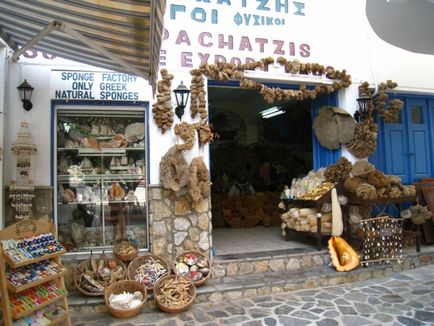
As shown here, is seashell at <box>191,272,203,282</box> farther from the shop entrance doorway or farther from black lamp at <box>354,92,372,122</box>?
black lamp at <box>354,92,372,122</box>

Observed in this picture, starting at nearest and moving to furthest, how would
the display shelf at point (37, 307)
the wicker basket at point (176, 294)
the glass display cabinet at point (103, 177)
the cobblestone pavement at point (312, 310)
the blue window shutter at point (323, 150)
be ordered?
1. the display shelf at point (37, 307)
2. the cobblestone pavement at point (312, 310)
3. the wicker basket at point (176, 294)
4. the glass display cabinet at point (103, 177)
5. the blue window shutter at point (323, 150)

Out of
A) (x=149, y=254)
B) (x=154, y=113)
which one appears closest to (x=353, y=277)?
(x=149, y=254)

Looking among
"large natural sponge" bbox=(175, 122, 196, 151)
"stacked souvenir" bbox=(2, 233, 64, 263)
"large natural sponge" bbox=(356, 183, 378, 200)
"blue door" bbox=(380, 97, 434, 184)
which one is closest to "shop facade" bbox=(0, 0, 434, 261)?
"large natural sponge" bbox=(175, 122, 196, 151)

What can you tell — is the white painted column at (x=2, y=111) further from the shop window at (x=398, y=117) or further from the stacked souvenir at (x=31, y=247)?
the shop window at (x=398, y=117)

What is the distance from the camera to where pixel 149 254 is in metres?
5.36

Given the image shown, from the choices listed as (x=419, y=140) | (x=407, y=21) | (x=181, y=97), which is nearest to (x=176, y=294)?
(x=181, y=97)

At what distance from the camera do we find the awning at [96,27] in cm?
315

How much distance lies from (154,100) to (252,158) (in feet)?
18.1

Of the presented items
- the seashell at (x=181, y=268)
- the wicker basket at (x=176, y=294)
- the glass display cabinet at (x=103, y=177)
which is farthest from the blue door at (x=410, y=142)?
the glass display cabinet at (x=103, y=177)

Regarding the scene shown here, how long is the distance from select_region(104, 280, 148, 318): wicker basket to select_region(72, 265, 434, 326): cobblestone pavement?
8 cm

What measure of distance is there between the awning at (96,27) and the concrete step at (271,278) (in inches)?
116

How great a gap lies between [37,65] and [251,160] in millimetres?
6586

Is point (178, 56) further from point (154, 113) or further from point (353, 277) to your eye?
point (353, 277)

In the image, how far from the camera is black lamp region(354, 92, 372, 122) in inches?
262
